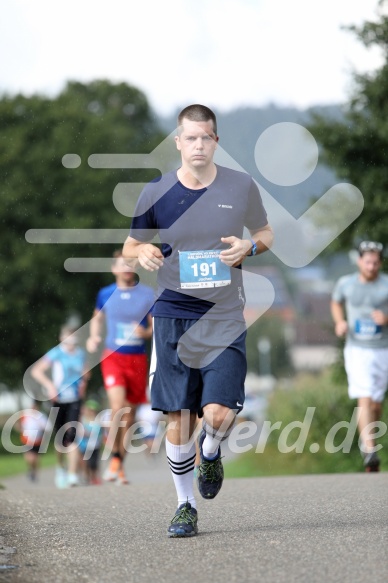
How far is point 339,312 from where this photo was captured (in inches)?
522

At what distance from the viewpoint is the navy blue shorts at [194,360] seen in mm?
7344

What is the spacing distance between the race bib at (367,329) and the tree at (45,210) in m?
30.0

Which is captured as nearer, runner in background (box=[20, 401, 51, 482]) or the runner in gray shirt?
the runner in gray shirt

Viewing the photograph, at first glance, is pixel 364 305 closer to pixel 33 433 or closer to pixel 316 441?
pixel 316 441

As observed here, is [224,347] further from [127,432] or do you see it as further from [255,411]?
[255,411]

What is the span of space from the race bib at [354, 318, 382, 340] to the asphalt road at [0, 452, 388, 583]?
285 centimetres

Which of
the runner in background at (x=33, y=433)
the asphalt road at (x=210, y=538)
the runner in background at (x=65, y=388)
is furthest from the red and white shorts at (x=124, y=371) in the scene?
the runner in background at (x=33, y=433)

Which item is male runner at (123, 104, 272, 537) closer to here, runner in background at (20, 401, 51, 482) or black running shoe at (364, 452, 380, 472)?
black running shoe at (364, 452, 380, 472)

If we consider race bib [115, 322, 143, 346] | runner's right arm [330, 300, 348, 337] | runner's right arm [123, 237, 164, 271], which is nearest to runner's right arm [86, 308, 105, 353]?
race bib [115, 322, 143, 346]

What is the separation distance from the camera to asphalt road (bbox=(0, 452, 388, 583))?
18.9 ft

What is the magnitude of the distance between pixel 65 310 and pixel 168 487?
110 ft

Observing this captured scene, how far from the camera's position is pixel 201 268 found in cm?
734

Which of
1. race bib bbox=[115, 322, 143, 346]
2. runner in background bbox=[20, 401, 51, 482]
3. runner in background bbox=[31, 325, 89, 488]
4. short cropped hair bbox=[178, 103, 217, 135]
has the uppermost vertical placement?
runner in background bbox=[20, 401, 51, 482]

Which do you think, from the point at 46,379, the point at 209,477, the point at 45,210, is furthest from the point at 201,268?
the point at 45,210
